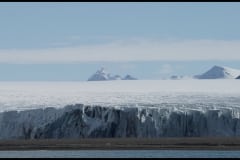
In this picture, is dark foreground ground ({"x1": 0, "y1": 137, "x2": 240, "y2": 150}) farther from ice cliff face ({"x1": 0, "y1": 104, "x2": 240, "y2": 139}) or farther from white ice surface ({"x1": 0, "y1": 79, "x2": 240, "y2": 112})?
white ice surface ({"x1": 0, "y1": 79, "x2": 240, "y2": 112})

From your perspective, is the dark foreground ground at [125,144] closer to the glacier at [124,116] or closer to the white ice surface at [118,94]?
the glacier at [124,116]

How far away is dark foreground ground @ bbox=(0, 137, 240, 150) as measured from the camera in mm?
50781

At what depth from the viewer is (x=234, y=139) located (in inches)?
2087

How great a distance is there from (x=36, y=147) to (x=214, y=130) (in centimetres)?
1129

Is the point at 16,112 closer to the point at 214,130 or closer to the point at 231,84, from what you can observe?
the point at 214,130

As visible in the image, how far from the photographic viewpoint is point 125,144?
52.2 meters

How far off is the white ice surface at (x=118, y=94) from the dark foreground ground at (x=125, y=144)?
5075mm

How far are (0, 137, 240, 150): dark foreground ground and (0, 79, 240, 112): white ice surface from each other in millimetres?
5075

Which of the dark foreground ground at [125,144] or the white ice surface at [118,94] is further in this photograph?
the white ice surface at [118,94]

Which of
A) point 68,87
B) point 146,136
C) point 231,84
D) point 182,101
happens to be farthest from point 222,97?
point 68,87

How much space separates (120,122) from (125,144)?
4510 millimetres

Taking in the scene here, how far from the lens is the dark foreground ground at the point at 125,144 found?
167 feet

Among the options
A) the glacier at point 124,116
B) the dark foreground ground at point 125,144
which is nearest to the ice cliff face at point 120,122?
the glacier at point 124,116

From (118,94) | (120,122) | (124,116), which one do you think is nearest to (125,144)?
(120,122)
